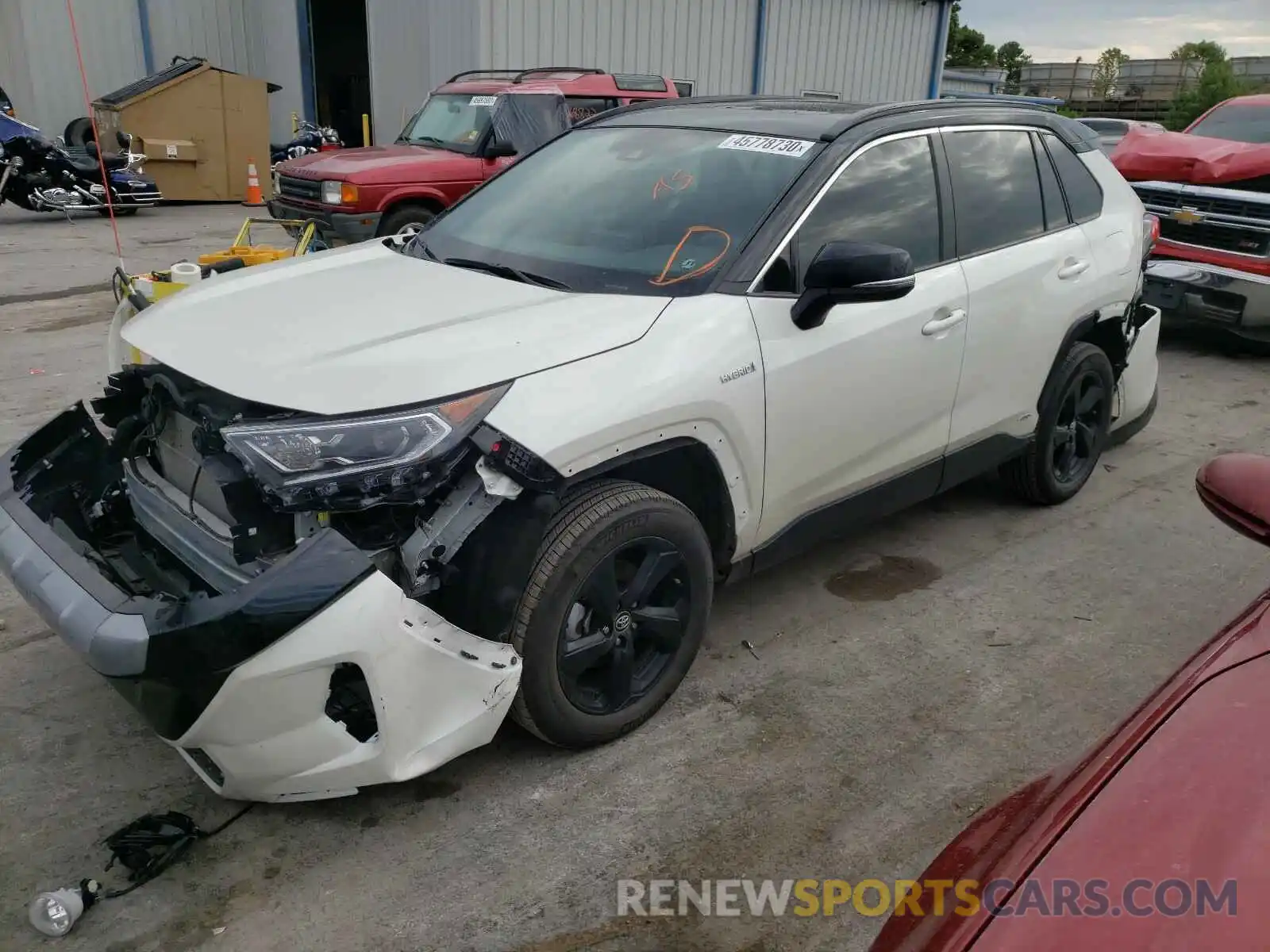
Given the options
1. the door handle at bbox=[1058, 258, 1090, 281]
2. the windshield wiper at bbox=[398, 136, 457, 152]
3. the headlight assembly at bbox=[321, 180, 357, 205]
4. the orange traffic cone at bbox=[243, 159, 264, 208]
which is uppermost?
the windshield wiper at bbox=[398, 136, 457, 152]

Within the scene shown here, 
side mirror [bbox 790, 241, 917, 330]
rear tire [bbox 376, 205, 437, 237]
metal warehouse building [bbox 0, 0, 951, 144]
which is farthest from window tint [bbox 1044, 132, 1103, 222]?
metal warehouse building [bbox 0, 0, 951, 144]

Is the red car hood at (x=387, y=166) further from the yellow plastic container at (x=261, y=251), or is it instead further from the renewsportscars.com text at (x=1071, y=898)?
the renewsportscars.com text at (x=1071, y=898)

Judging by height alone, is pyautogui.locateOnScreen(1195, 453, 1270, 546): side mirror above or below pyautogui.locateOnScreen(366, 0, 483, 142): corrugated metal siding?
below

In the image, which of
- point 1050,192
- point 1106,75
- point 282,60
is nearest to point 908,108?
point 1050,192

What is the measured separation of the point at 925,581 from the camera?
425 centimetres

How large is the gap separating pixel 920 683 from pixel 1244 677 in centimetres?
178

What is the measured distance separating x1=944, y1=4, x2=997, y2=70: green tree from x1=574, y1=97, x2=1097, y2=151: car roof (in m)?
55.8

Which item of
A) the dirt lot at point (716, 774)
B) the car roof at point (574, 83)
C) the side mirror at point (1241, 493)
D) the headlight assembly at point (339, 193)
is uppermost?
the car roof at point (574, 83)

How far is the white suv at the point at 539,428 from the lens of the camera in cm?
242

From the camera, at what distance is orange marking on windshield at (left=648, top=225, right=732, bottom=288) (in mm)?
3133

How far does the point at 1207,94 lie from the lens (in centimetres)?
2639

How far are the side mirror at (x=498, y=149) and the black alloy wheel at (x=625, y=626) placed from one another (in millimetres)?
7887

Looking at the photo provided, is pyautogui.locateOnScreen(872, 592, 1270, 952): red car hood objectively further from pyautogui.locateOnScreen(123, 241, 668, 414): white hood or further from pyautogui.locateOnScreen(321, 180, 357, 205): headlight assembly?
pyautogui.locateOnScreen(321, 180, 357, 205): headlight assembly

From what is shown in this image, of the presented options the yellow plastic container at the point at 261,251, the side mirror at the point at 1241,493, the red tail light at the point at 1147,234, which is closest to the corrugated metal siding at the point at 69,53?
the yellow plastic container at the point at 261,251
